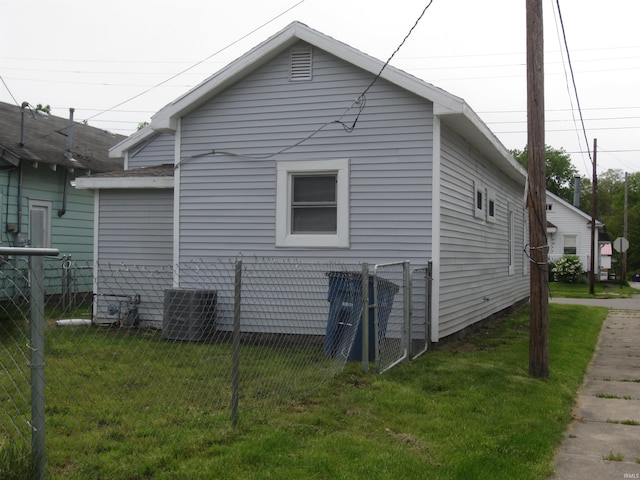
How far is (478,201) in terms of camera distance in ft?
42.7

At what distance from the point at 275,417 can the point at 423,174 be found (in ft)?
17.0

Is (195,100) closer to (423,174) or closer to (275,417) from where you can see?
(423,174)

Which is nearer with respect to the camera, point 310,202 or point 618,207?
point 310,202

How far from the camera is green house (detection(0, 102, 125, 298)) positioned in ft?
47.2

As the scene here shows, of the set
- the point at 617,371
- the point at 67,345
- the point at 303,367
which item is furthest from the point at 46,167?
the point at 617,371

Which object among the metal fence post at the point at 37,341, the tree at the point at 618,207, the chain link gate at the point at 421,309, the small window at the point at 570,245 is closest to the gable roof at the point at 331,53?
the chain link gate at the point at 421,309

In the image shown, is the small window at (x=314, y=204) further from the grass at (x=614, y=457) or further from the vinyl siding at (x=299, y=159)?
the grass at (x=614, y=457)

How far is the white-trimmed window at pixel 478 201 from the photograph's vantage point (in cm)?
1234

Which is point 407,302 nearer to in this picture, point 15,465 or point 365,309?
point 365,309

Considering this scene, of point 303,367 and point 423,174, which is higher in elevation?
point 423,174

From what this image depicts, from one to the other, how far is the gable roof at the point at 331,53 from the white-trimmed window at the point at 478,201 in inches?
43.2

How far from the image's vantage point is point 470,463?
15.5ft

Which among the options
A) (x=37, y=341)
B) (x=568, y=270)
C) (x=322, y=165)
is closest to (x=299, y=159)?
(x=322, y=165)

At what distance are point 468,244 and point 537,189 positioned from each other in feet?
13.1
